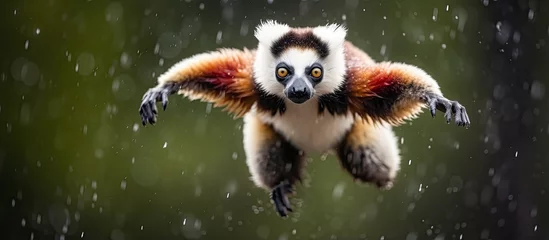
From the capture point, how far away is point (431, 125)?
703 cm

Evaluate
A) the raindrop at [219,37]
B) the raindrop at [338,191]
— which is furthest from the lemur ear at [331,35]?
the raindrop at [338,191]

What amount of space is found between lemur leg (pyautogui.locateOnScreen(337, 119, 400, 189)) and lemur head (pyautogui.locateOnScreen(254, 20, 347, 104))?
505mm

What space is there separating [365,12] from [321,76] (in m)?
3.87

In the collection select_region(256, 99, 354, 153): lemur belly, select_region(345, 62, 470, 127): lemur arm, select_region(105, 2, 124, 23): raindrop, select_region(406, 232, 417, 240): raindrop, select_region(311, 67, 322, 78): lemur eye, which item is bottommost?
select_region(406, 232, 417, 240): raindrop

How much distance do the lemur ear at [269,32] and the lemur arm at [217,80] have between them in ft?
0.69

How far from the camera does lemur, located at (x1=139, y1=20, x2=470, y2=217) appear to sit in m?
3.44

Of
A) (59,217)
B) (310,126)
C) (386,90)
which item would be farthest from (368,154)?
(59,217)

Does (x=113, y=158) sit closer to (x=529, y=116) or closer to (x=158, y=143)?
(x=158, y=143)

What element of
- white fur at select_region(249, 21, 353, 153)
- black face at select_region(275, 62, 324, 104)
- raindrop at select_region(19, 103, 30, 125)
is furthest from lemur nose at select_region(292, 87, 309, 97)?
raindrop at select_region(19, 103, 30, 125)

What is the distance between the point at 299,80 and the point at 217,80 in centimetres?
48

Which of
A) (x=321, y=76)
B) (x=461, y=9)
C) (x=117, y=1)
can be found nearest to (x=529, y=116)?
(x=461, y=9)

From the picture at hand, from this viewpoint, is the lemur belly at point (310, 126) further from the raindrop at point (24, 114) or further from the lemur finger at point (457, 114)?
the raindrop at point (24, 114)

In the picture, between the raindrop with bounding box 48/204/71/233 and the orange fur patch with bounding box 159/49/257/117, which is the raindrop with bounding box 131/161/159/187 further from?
the orange fur patch with bounding box 159/49/257/117

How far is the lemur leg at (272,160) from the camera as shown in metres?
4.02
